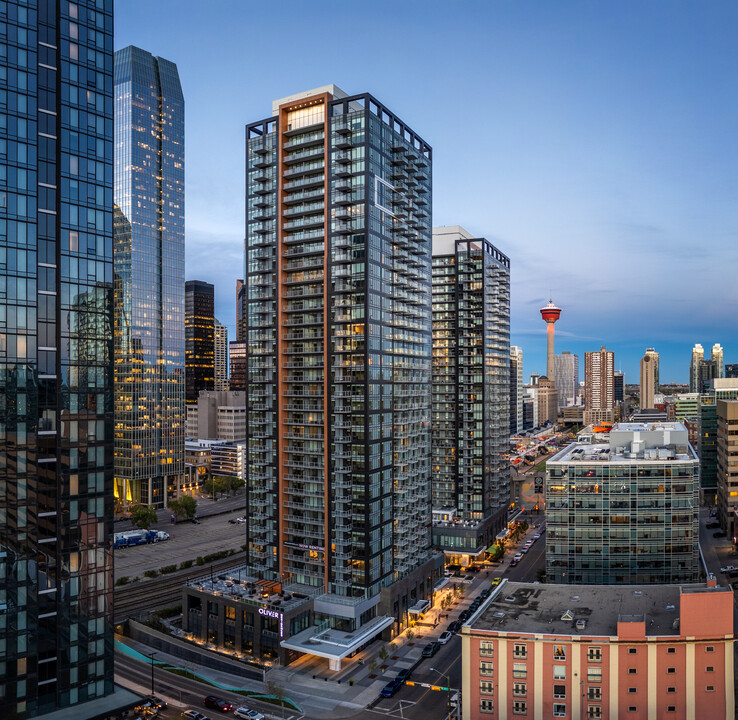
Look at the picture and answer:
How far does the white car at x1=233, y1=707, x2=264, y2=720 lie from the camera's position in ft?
234

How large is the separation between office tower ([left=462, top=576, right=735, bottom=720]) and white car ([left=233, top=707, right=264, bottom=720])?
2265 centimetres

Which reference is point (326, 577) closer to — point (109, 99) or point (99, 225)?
point (99, 225)

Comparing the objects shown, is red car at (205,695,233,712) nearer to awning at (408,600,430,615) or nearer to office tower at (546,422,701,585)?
awning at (408,600,430,615)

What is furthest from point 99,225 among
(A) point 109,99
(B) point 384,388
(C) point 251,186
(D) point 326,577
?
(D) point 326,577

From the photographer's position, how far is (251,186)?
10488 centimetres

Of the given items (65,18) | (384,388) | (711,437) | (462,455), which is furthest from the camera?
(711,437)

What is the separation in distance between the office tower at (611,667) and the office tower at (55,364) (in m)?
37.9

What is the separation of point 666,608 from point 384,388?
155 ft

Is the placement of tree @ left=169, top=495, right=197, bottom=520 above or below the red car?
above

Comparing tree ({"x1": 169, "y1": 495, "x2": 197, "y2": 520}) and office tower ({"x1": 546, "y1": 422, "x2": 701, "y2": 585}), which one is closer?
office tower ({"x1": 546, "y1": 422, "x2": 701, "y2": 585})

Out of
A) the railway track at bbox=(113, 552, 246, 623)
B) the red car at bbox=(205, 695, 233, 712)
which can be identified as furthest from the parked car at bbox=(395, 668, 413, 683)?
the railway track at bbox=(113, 552, 246, 623)

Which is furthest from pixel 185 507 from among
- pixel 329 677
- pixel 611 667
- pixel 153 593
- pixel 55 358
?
pixel 611 667

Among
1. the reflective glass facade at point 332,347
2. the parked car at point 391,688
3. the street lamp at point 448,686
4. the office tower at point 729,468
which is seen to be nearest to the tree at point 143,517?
A: the reflective glass facade at point 332,347

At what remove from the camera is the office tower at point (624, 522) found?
91.0 metres
